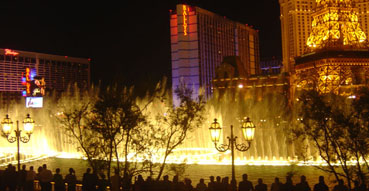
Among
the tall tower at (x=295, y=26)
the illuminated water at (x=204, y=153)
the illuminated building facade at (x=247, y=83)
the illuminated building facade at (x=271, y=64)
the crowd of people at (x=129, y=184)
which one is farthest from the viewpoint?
the illuminated building facade at (x=271, y=64)

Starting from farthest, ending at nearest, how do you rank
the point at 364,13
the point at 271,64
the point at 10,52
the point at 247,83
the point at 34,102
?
1. the point at 271,64
2. the point at 10,52
3. the point at 364,13
4. the point at 34,102
5. the point at 247,83

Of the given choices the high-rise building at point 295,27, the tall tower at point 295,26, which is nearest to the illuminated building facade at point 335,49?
the high-rise building at point 295,27

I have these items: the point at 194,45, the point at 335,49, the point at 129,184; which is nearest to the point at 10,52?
the point at 194,45

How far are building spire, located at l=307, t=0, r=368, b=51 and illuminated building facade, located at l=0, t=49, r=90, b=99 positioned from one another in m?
67.3

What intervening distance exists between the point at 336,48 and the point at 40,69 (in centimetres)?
10107

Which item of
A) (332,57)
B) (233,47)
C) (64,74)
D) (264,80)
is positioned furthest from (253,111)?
(64,74)

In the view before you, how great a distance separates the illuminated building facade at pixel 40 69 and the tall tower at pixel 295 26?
1832 inches

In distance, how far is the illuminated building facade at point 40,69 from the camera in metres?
112

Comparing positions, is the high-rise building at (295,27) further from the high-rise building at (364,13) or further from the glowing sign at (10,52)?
the glowing sign at (10,52)

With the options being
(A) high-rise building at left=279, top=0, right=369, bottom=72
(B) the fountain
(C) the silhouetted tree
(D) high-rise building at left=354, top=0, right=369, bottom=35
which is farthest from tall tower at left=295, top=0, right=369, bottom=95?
(A) high-rise building at left=279, top=0, right=369, bottom=72

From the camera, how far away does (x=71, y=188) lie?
37.5 ft

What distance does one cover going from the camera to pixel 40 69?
12650cm

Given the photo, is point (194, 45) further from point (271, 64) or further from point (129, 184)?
point (129, 184)

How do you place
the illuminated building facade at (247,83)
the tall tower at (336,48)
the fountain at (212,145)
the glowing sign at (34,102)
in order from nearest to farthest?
the fountain at (212,145) < the tall tower at (336,48) < the illuminated building facade at (247,83) < the glowing sign at (34,102)
